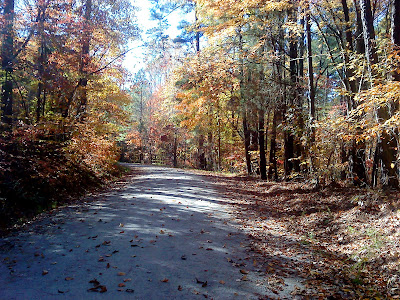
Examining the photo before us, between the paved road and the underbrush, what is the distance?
82 centimetres

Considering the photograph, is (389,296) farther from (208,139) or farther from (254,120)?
(208,139)

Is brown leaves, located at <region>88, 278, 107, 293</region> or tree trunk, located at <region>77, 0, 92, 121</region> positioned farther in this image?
tree trunk, located at <region>77, 0, 92, 121</region>

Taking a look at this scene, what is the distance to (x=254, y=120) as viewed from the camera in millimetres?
17641

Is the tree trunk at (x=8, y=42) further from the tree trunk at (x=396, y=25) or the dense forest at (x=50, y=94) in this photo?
the tree trunk at (x=396, y=25)

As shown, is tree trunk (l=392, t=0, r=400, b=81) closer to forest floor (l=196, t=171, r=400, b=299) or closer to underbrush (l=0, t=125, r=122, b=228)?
forest floor (l=196, t=171, r=400, b=299)

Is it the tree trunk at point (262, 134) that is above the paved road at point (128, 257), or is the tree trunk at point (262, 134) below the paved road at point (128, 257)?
above

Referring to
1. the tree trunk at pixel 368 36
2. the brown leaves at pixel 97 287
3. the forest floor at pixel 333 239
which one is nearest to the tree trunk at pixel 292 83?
the forest floor at pixel 333 239

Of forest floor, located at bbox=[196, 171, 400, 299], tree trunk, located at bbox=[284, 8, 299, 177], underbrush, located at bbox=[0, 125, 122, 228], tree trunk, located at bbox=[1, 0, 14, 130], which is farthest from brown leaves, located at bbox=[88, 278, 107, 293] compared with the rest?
tree trunk, located at bbox=[284, 8, 299, 177]

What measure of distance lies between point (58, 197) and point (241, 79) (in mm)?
10953

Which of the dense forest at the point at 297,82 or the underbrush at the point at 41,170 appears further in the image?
the dense forest at the point at 297,82

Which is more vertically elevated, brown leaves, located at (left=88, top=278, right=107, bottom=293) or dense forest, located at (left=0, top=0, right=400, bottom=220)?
dense forest, located at (left=0, top=0, right=400, bottom=220)

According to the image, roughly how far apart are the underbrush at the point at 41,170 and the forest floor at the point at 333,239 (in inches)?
229

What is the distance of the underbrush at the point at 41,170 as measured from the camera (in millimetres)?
7844

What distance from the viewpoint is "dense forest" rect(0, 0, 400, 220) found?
8.48 m
